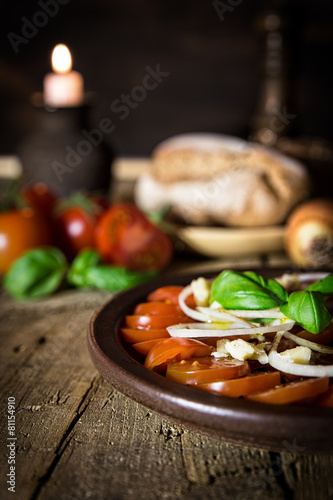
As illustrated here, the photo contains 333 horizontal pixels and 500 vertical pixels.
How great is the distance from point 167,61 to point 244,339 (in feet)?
10.2

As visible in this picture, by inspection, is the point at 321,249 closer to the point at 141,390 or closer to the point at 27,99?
the point at 141,390

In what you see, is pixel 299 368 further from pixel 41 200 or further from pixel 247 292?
pixel 41 200

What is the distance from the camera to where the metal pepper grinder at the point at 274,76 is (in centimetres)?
278

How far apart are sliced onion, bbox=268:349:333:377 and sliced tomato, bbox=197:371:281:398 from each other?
20 mm

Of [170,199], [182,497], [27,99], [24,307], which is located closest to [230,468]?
[182,497]

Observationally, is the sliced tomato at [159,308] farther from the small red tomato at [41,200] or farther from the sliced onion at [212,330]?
the small red tomato at [41,200]

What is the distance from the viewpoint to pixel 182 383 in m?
0.85

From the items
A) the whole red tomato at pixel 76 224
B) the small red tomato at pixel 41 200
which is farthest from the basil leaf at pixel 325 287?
the small red tomato at pixel 41 200

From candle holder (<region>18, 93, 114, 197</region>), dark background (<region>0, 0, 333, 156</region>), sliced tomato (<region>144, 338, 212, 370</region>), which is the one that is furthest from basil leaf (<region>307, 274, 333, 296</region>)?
dark background (<region>0, 0, 333, 156</region>)

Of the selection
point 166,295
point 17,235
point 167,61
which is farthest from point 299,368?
point 167,61

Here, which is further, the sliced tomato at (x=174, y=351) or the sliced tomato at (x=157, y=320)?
the sliced tomato at (x=157, y=320)

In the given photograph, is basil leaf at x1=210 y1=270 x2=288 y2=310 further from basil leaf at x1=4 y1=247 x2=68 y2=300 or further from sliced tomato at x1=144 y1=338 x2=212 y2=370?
basil leaf at x1=4 y1=247 x2=68 y2=300

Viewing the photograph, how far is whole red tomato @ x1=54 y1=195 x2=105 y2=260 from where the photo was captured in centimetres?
186

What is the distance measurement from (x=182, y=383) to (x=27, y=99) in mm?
3448
